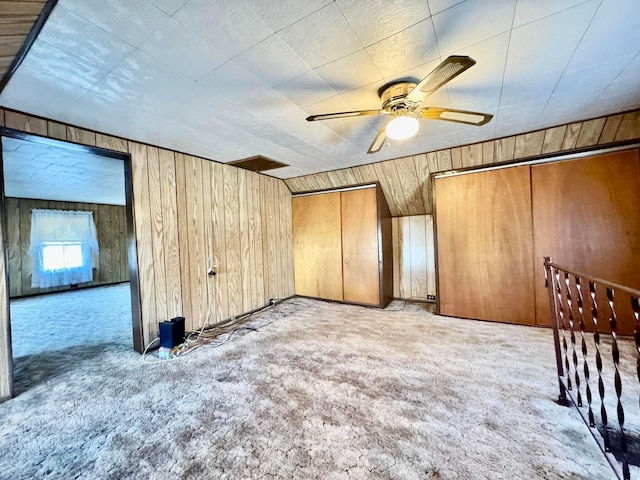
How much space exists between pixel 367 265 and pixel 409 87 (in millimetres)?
2834

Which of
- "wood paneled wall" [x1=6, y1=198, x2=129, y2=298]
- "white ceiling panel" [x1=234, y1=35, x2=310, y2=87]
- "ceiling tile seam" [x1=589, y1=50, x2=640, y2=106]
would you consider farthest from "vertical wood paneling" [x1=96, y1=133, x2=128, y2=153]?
"wood paneled wall" [x1=6, y1=198, x2=129, y2=298]

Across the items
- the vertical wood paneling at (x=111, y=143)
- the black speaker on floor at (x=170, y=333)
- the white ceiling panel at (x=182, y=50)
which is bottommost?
the black speaker on floor at (x=170, y=333)

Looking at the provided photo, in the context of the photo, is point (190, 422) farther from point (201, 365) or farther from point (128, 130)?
point (128, 130)

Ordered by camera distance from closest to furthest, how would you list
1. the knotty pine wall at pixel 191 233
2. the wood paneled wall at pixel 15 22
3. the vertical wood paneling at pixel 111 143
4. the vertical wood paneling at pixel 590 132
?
the wood paneled wall at pixel 15 22 → the vertical wood paneling at pixel 111 143 → the knotty pine wall at pixel 191 233 → the vertical wood paneling at pixel 590 132

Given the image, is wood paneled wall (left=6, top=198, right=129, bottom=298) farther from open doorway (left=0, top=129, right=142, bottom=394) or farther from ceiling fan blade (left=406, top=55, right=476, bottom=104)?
ceiling fan blade (left=406, top=55, right=476, bottom=104)

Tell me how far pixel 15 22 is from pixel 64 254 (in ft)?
23.8

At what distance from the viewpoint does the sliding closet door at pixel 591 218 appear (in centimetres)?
269

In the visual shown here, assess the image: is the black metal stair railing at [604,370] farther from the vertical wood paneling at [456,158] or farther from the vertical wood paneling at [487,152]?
the vertical wood paneling at [456,158]

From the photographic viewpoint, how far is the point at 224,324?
3.48 m

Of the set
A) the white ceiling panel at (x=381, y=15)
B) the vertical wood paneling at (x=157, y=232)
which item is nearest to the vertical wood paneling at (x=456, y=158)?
the white ceiling panel at (x=381, y=15)

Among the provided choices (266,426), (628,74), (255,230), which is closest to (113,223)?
(255,230)

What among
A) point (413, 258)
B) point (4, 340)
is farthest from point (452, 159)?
point (4, 340)

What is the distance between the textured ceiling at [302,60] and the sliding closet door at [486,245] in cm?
98

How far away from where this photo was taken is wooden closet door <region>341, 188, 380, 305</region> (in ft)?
13.5
